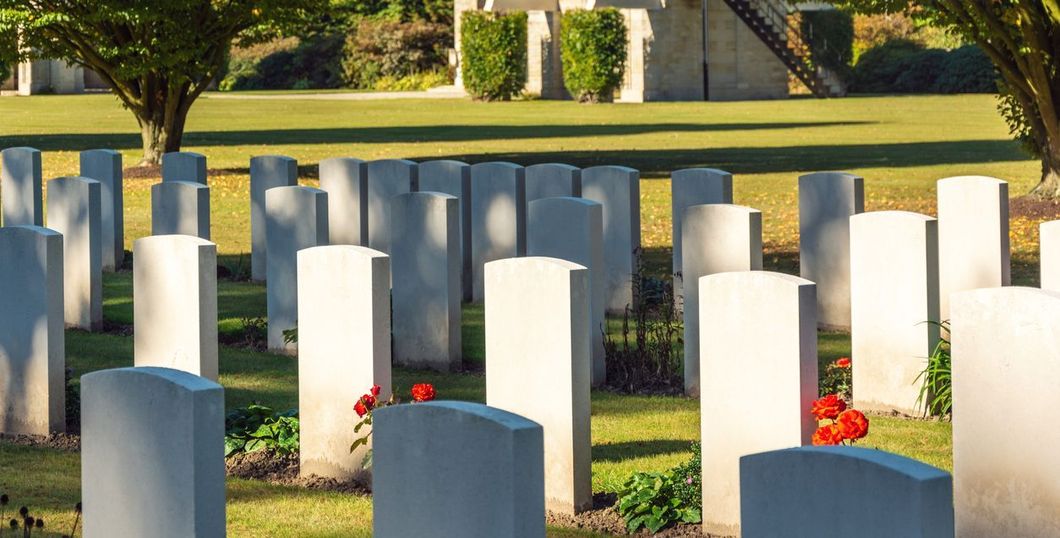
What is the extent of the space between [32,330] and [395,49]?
51.2 metres

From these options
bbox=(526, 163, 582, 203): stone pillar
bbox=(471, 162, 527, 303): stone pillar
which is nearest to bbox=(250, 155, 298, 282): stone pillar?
bbox=(471, 162, 527, 303): stone pillar

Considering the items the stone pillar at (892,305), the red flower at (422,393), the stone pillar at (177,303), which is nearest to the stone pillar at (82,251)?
the stone pillar at (177,303)

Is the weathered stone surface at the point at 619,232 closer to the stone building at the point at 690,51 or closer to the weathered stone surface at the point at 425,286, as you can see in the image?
the weathered stone surface at the point at 425,286

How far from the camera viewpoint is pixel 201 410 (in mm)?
4418

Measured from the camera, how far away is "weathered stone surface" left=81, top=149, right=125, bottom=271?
13.5 m

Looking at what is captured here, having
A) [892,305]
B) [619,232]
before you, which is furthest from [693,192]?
[892,305]

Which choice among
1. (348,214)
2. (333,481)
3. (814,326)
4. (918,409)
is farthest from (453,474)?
(348,214)

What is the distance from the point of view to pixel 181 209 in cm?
1185

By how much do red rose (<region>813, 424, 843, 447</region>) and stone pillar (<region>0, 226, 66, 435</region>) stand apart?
3700 millimetres

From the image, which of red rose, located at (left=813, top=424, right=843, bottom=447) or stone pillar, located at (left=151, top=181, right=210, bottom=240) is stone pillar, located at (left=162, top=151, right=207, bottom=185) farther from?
red rose, located at (left=813, top=424, right=843, bottom=447)

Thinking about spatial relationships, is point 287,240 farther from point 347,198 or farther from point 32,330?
point 32,330

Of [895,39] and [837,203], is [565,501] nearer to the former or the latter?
[837,203]

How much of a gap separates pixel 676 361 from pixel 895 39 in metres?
50.0

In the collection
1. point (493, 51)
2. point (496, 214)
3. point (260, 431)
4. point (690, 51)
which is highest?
point (493, 51)
